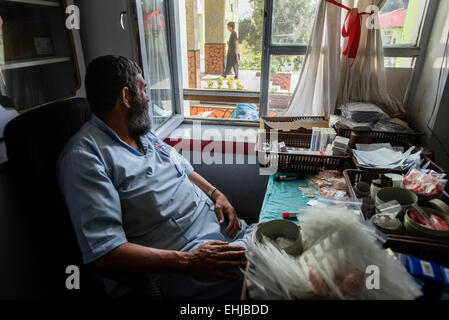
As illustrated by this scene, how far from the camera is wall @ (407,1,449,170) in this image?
5.08ft

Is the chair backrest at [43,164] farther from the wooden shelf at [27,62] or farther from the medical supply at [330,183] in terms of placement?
the medical supply at [330,183]

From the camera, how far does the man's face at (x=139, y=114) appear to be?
1.16m

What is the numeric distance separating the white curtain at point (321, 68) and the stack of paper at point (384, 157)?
722 millimetres

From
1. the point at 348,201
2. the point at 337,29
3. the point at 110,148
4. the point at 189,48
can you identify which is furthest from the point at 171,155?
the point at 189,48

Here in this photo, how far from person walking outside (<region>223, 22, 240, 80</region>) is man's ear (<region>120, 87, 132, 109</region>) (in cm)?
167

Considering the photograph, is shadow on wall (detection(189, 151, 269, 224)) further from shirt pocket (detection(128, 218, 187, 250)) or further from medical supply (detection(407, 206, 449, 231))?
medical supply (detection(407, 206, 449, 231))

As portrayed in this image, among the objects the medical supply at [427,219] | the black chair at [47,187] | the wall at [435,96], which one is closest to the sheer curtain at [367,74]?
the wall at [435,96]

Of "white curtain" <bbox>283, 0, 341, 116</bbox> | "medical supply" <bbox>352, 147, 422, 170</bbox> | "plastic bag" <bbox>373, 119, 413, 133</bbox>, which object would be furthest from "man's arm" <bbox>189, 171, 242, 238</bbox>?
"white curtain" <bbox>283, 0, 341, 116</bbox>

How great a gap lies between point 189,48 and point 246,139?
1.16m

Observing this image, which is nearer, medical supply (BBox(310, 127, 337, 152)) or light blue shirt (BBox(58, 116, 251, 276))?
light blue shirt (BBox(58, 116, 251, 276))

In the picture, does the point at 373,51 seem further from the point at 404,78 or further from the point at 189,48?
the point at 189,48

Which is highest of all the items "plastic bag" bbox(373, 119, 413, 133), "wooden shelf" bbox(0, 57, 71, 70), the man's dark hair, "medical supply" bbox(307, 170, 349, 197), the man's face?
"wooden shelf" bbox(0, 57, 71, 70)

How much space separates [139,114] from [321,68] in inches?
58.2

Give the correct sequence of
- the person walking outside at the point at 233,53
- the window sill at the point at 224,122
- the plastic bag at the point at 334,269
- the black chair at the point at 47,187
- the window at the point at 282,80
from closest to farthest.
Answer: the plastic bag at the point at 334,269 → the black chair at the point at 47,187 → the window at the point at 282,80 → the person walking outside at the point at 233,53 → the window sill at the point at 224,122
